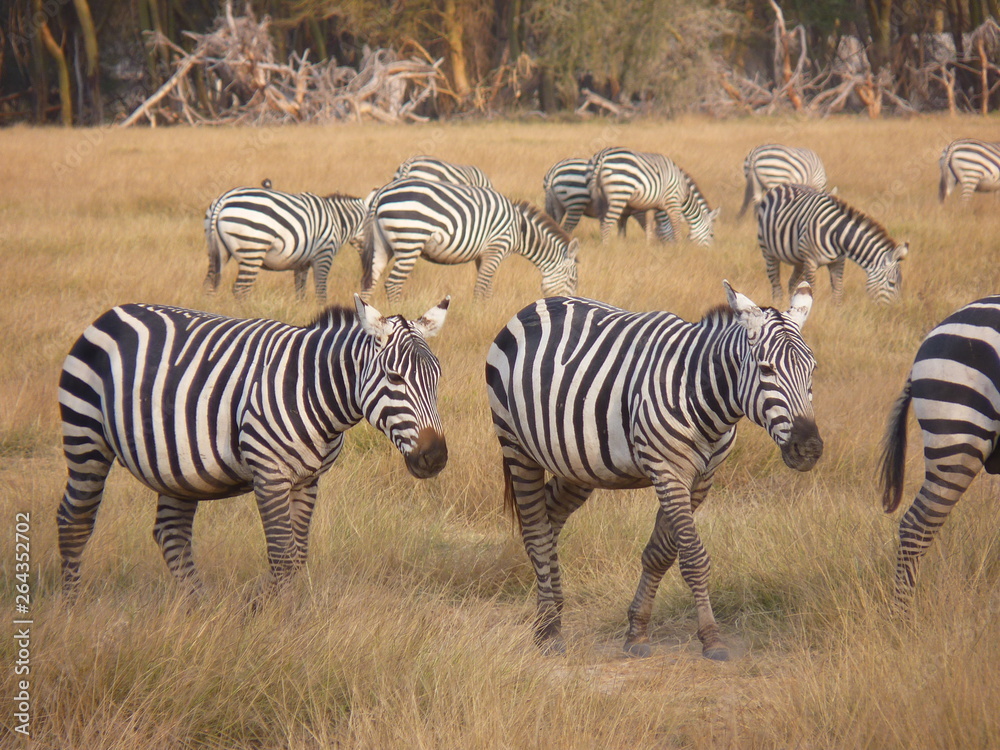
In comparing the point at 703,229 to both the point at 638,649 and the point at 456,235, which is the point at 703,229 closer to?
the point at 456,235

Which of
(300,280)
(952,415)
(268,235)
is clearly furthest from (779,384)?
(300,280)

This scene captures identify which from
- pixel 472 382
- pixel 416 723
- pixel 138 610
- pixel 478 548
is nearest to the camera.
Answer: pixel 416 723

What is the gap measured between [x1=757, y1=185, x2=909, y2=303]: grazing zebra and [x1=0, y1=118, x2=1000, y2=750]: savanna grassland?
74 centimetres

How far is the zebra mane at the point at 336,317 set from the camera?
12.3 feet

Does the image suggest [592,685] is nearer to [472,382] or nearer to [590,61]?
[472,382]

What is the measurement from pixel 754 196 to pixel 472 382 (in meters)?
10.4

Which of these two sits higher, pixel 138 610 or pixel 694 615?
pixel 138 610

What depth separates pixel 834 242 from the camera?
9820 millimetres

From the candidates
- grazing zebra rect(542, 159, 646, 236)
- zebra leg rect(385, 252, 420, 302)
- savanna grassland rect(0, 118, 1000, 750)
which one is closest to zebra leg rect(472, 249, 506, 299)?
zebra leg rect(385, 252, 420, 302)

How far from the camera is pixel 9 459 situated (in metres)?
5.87

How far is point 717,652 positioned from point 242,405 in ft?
6.81

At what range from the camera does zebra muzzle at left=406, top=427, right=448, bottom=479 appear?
3.34m

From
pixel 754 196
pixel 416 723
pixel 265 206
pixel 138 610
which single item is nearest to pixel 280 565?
pixel 138 610

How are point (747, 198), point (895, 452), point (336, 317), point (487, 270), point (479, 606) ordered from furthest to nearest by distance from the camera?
point (747, 198) < point (487, 270) < point (479, 606) < point (895, 452) < point (336, 317)
